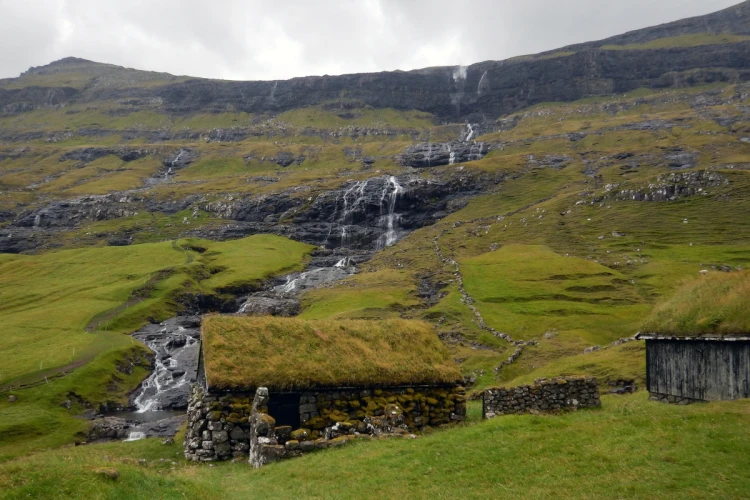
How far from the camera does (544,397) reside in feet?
96.8

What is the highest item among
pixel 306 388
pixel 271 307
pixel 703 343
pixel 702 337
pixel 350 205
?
pixel 350 205

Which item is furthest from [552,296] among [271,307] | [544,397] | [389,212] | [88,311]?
[389,212]

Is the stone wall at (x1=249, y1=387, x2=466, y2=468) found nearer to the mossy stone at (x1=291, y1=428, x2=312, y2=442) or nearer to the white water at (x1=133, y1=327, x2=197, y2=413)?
the mossy stone at (x1=291, y1=428, x2=312, y2=442)

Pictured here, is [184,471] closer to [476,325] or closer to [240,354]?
[240,354]

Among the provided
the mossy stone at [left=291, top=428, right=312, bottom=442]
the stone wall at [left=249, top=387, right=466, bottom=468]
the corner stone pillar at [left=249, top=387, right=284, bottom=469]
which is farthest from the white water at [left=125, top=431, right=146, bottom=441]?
the mossy stone at [left=291, top=428, right=312, bottom=442]

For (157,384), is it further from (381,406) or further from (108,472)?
(108,472)

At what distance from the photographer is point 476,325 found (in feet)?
261

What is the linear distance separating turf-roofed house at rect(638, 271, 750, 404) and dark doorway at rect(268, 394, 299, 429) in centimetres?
2280

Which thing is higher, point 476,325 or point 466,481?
point 466,481

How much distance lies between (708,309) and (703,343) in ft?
6.58

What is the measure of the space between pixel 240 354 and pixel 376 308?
61.6 metres

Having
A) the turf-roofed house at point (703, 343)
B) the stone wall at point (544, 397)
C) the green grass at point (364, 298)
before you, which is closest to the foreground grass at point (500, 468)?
the stone wall at point (544, 397)

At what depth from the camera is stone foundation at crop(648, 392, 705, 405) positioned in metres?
33.1

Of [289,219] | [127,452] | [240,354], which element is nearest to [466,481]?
[240,354]
